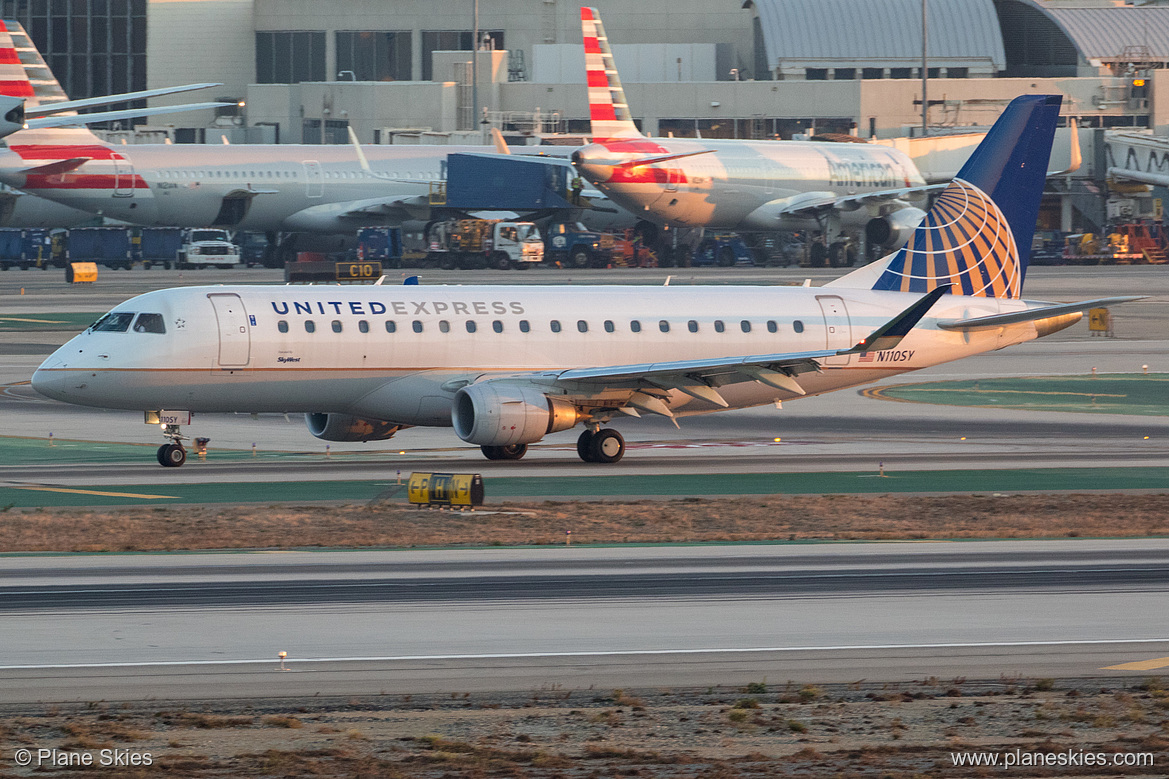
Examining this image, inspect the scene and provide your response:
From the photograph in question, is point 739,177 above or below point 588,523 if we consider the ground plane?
above

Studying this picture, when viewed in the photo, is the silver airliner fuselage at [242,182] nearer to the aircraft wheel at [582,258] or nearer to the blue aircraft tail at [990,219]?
the aircraft wheel at [582,258]

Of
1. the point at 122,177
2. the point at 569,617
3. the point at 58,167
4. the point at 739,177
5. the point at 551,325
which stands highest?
the point at 58,167

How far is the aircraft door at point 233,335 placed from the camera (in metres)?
34.1

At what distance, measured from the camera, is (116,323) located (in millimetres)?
34312

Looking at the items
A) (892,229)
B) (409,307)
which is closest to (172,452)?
(409,307)

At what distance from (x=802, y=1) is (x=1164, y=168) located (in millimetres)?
39051

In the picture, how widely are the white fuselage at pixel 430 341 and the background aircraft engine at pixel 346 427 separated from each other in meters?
0.92

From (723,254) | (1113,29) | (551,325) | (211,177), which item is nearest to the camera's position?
(551,325)

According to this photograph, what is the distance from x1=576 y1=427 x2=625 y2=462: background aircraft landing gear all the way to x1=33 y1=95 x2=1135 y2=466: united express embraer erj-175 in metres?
0.05

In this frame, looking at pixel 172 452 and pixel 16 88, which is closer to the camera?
pixel 172 452

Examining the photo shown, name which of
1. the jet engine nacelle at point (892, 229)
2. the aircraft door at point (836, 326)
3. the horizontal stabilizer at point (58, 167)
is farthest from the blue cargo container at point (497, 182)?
the aircraft door at point (836, 326)

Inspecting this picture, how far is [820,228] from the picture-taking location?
346 feet

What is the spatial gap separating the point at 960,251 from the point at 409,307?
1446 cm

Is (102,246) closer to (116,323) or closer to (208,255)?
(208,255)
